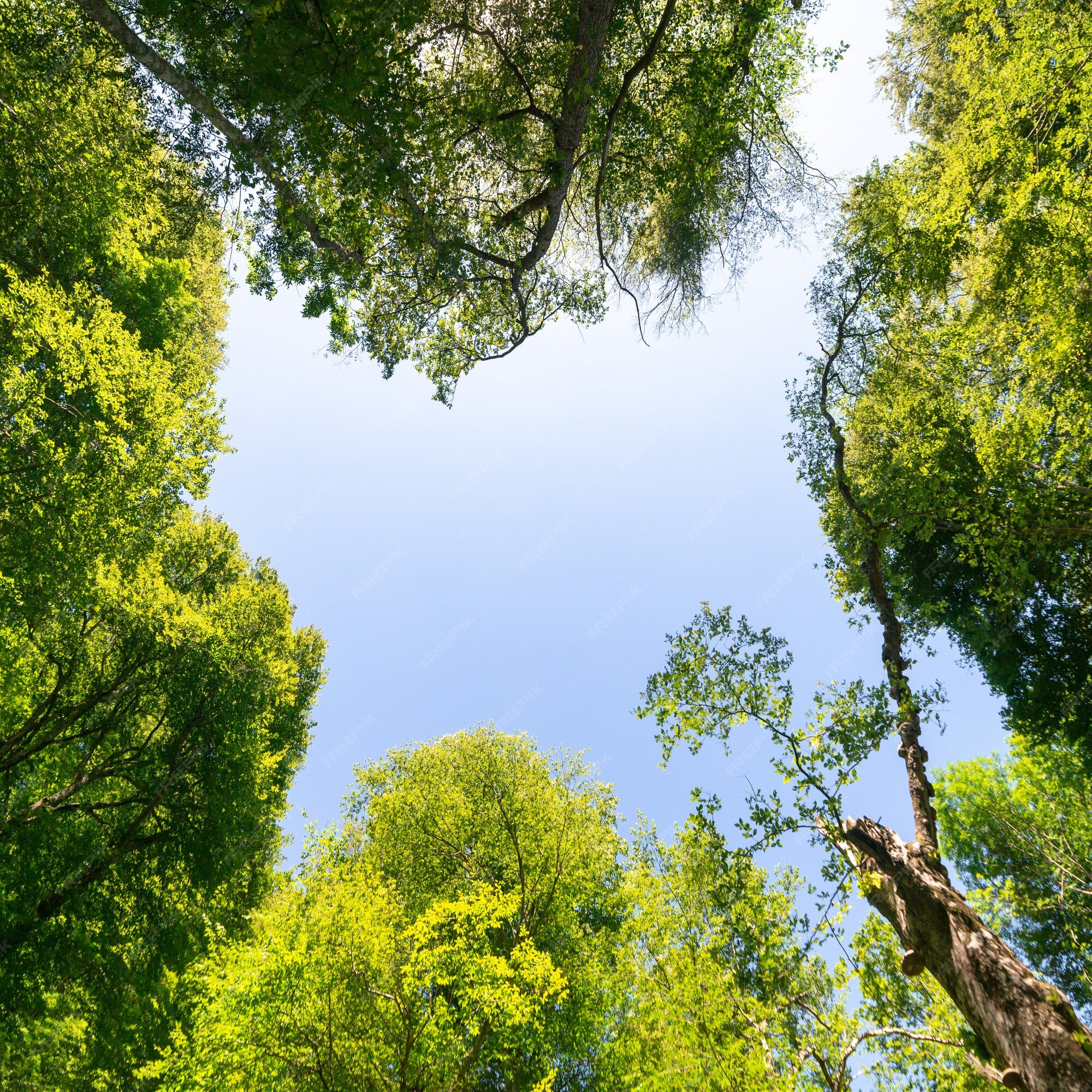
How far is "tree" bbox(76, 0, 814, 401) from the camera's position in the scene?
6.36 metres

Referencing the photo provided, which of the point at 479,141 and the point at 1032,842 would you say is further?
the point at 1032,842

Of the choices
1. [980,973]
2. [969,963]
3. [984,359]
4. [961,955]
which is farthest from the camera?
[984,359]

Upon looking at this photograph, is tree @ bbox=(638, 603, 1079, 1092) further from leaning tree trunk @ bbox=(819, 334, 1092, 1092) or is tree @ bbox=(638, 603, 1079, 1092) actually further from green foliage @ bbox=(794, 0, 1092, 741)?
green foliage @ bbox=(794, 0, 1092, 741)

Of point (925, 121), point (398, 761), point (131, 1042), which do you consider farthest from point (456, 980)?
point (925, 121)

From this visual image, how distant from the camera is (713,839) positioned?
7.09m

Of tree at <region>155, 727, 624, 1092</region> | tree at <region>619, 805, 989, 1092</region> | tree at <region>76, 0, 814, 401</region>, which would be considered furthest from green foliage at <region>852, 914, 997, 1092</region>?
tree at <region>76, 0, 814, 401</region>

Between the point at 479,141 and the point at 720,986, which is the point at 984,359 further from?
the point at 720,986

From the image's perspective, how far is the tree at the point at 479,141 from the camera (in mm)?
6363

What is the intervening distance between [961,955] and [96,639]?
16678 millimetres

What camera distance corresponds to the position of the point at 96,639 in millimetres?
12422

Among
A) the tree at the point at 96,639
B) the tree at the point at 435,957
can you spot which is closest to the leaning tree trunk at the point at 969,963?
the tree at the point at 435,957

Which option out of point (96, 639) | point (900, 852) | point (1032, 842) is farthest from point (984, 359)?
point (96, 639)

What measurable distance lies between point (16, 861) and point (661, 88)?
20.8m

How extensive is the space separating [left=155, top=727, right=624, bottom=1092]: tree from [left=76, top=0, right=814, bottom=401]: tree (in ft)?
36.3
